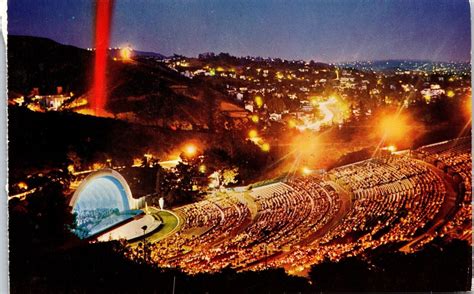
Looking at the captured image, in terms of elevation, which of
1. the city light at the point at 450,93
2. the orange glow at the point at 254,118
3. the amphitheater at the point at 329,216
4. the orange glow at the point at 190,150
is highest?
the city light at the point at 450,93

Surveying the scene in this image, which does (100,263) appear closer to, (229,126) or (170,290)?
(170,290)

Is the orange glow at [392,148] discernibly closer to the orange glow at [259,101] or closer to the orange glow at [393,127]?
the orange glow at [393,127]

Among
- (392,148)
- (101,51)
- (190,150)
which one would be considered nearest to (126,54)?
(101,51)

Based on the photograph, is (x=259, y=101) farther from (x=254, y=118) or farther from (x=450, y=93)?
(x=450, y=93)

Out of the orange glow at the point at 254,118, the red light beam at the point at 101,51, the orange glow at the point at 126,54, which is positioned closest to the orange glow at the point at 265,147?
the orange glow at the point at 254,118

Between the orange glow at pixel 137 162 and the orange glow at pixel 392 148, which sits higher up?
the orange glow at pixel 392 148

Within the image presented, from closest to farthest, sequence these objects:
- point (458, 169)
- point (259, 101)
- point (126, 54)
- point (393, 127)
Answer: point (126, 54) < point (458, 169) < point (259, 101) < point (393, 127)

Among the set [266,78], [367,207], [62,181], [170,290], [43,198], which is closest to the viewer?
[170,290]

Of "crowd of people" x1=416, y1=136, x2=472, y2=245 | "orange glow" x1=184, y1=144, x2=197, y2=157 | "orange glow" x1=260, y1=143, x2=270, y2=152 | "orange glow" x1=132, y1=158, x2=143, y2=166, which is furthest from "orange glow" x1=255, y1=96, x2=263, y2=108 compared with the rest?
"crowd of people" x1=416, y1=136, x2=472, y2=245

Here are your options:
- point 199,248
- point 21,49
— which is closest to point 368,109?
point 199,248
